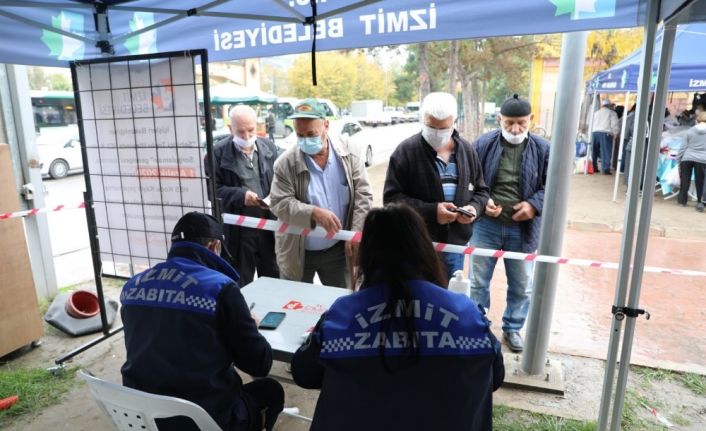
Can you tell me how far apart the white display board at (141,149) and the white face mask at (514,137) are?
199cm

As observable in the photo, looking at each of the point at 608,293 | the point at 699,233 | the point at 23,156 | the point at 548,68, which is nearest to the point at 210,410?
the point at 23,156

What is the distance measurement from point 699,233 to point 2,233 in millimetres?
8387

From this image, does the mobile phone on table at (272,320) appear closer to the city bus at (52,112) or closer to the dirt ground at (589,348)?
the dirt ground at (589,348)

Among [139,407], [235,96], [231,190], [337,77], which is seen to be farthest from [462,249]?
[337,77]

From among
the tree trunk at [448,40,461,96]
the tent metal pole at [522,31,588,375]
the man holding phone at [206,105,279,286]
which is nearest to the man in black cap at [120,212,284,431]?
the man holding phone at [206,105,279,286]

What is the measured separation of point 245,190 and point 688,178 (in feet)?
27.5

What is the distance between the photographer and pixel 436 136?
2.96 metres

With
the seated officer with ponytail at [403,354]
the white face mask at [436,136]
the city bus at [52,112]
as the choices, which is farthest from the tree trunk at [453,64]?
the seated officer with ponytail at [403,354]

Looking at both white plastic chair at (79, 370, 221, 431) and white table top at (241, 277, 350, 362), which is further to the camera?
white table top at (241, 277, 350, 362)

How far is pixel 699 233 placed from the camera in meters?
6.95

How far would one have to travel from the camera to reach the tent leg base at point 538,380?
118 inches

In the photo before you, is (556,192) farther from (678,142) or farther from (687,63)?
(678,142)

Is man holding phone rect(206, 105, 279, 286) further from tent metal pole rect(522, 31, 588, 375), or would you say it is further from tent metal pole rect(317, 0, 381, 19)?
tent metal pole rect(522, 31, 588, 375)

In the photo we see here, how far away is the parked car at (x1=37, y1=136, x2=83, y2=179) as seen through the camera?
15.3m
